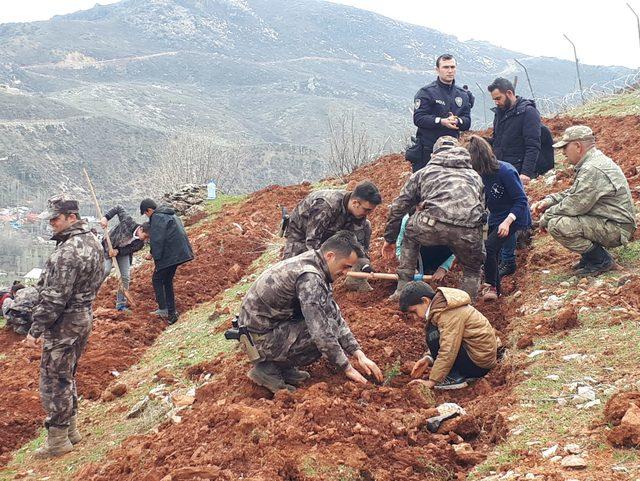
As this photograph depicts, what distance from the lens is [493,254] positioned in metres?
6.71

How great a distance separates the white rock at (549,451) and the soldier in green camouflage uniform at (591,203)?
3.12 meters

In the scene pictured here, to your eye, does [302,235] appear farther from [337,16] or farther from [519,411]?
[337,16]

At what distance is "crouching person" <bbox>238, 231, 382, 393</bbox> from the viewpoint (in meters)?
4.81

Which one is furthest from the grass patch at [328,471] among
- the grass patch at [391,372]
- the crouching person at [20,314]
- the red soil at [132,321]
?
the crouching person at [20,314]

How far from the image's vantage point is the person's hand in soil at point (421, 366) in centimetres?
520

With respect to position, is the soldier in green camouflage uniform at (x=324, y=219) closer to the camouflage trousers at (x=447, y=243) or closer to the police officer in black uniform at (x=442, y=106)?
the camouflage trousers at (x=447, y=243)

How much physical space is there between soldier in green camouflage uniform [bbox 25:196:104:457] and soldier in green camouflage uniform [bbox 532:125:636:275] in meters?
4.24

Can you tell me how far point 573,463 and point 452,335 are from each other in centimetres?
152

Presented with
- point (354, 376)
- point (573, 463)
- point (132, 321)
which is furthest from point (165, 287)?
point (573, 463)

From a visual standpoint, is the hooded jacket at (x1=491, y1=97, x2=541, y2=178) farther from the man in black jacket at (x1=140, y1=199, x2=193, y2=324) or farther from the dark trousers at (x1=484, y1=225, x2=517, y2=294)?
the man in black jacket at (x1=140, y1=199, x2=193, y2=324)

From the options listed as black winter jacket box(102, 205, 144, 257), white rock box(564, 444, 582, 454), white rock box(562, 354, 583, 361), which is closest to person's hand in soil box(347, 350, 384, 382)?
white rock box(562, 354, 583, 361)

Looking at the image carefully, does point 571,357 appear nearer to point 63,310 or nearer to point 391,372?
point 391,372

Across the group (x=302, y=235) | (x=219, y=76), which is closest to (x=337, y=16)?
(x=219, y=76)

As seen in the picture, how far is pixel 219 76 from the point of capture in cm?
11888
